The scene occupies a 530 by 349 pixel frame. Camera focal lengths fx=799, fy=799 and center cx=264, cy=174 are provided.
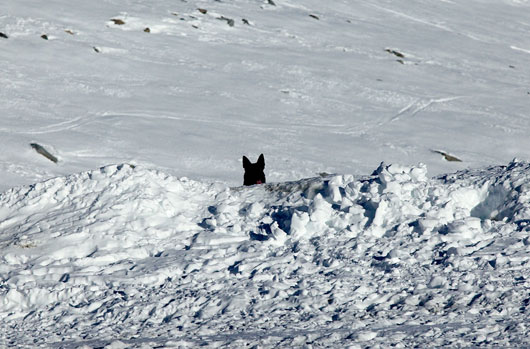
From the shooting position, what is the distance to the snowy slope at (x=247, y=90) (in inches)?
677

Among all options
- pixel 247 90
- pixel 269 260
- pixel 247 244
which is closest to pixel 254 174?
pixel 247 244

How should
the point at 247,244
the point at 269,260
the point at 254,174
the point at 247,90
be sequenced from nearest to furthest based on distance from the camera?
1. the point at 269,260
2. the point at 247,244
3. the point at 254,174
4. the point at 247,90

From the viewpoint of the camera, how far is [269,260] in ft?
22.7

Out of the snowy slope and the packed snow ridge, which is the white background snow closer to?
the packed snow ridge

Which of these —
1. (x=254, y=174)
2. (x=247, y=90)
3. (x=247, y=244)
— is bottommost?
(x=247, y=90)

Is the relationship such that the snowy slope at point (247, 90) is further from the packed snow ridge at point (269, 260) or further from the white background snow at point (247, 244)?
the packed snow ridge at point (269, 260)

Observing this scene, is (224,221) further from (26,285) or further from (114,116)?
(114,116)

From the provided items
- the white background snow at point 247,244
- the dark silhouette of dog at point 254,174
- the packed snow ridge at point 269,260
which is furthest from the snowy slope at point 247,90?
the packed snow ridge at point 269,260

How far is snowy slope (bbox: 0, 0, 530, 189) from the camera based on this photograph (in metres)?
17.2

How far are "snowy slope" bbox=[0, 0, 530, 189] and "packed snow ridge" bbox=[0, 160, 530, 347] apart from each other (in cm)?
647

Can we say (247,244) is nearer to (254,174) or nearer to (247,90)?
(254,174)

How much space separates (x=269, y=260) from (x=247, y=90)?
53.1 feet

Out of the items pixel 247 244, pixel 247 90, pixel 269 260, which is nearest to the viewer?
pixel 269 260

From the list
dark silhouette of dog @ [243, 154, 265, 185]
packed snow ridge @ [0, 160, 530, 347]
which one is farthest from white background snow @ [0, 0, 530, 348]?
dark silhouette of dog @ [243, 154, 265, 185]
